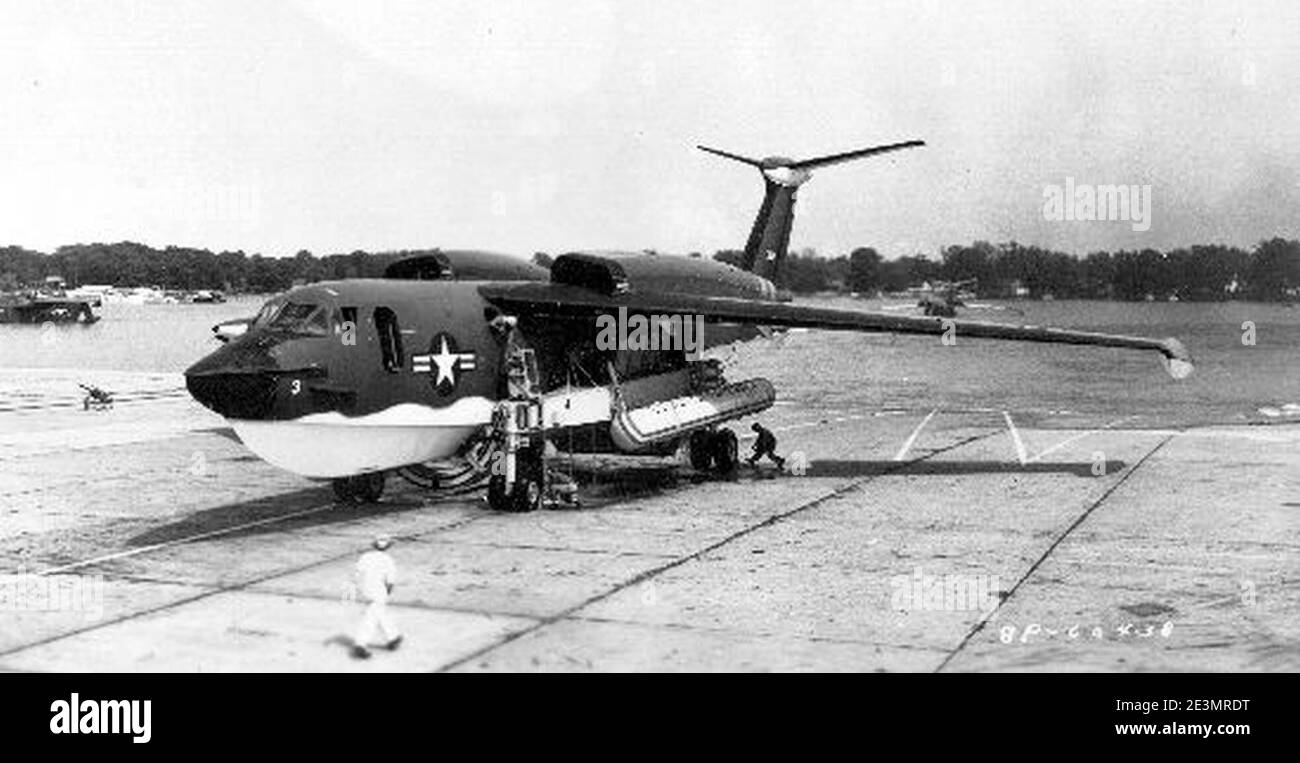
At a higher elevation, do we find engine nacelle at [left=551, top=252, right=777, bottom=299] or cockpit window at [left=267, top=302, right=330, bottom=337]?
engine nacelle at [left=551, top=252, right=777, bottom=299]

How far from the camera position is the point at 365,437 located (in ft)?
53.5

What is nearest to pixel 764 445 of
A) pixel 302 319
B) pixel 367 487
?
pixel 367 487

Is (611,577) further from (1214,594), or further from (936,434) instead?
(936,434)

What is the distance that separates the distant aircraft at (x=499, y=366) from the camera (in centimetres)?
1555

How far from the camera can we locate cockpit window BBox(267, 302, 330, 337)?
15.9 m

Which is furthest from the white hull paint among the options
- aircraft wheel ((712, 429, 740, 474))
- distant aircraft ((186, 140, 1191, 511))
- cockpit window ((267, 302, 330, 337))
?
aircraft wheel ((712, 429, 740, 474))

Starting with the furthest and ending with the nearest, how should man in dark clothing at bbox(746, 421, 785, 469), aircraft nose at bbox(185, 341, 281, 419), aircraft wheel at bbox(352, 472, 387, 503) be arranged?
1. man in dark clothing at bbox(746, 421, 785, 469)
2. aircraft wheel at bbox(352, 472, 387, 503)
3. aircraft nose at bbox(185, 341, 281, 419)

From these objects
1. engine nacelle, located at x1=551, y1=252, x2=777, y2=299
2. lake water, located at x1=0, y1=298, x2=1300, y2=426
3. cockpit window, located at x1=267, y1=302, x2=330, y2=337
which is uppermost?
engine nacelle, located at x1=551, y1=252, x2=777, y2=299

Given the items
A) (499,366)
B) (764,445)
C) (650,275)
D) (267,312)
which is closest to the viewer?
(267,312)

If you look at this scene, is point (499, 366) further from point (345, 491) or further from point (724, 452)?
point (724, 452)

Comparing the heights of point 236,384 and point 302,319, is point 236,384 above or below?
below

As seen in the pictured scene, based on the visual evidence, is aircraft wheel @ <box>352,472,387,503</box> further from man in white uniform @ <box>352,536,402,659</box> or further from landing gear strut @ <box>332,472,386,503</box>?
man in white uniform @ <box>352,536,402,659</box>

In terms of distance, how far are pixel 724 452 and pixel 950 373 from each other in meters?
51.6

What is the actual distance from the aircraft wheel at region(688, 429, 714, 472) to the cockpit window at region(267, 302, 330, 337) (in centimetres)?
788
